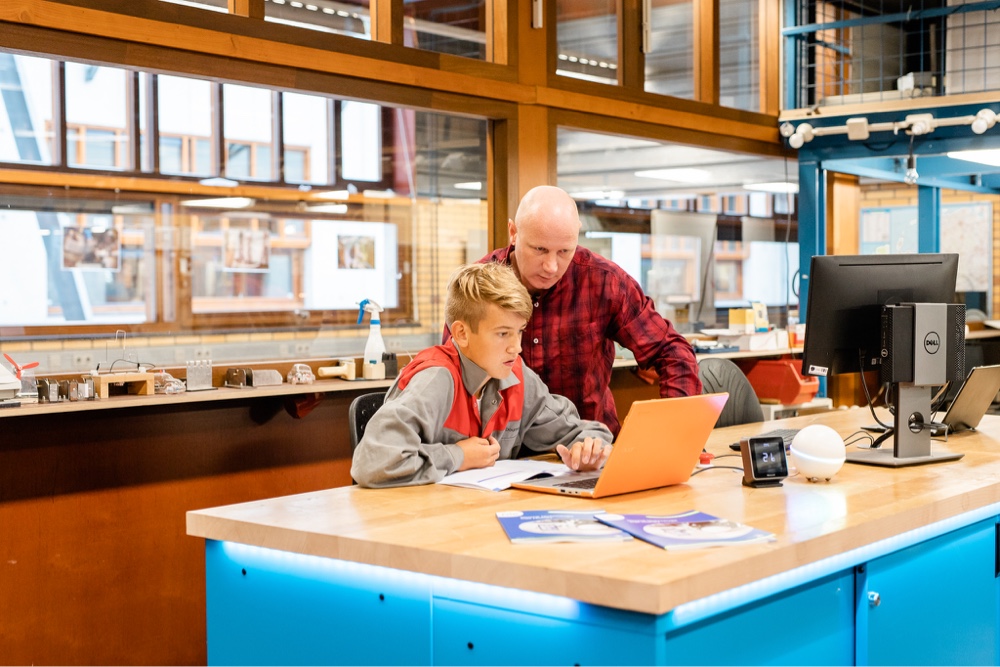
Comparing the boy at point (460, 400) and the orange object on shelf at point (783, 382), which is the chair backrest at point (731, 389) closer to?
the boy at point (460, 400)

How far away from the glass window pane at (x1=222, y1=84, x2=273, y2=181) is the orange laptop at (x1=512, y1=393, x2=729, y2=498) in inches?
175

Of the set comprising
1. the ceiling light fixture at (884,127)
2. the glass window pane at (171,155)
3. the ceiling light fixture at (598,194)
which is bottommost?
the ceiling light fixture at (598,194)

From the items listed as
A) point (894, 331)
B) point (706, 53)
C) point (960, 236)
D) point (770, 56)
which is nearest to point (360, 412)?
point (894, 331)

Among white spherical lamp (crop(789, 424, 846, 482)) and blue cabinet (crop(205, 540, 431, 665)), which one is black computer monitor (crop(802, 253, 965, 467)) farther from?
blue cabinet (crop(205, 540, 431, 665))

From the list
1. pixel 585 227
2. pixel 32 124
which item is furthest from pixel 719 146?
pixel 32 124

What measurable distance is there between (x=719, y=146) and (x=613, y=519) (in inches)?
181

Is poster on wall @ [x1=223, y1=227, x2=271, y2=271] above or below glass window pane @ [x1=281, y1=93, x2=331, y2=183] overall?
below

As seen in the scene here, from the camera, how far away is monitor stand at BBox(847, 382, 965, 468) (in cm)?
288

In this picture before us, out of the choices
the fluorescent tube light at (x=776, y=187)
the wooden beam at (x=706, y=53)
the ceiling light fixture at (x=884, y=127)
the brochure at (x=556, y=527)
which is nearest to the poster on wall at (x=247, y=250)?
the wooden beam at (x=706, y=53)

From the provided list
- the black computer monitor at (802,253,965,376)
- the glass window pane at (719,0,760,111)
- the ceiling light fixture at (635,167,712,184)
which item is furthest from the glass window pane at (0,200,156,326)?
the glass window pane at (719,0,760,111)

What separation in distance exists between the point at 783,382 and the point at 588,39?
2.27 m

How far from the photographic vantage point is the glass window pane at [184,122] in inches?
235

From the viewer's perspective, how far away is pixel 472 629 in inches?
71.0

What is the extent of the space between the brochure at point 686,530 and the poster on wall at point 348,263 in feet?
13.4
